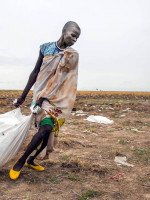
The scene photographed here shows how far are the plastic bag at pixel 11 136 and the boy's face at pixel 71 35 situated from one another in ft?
2.66

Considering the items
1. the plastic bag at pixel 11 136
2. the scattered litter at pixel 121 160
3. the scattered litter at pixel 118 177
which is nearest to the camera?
the plastic bag at pixel 11 136

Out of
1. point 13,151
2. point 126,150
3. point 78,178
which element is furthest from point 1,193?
point 126,150

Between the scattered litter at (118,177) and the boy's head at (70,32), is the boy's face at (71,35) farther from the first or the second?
the scattered litter at (118,177)

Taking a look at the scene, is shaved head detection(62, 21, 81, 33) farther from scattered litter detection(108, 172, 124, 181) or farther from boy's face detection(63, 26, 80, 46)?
scattered litter detection(108, 172, 124, 181)

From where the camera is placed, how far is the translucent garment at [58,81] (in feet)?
7.77

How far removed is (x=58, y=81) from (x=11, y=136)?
0.70 metres

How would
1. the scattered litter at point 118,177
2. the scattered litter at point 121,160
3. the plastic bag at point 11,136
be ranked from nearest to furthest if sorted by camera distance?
1. the plastic bag at point 11,136
2. the scattered litter at point 118,177
3. the scattered litter at point 121,160

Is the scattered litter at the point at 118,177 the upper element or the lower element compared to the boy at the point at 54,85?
lower

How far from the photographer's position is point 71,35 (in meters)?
2.35

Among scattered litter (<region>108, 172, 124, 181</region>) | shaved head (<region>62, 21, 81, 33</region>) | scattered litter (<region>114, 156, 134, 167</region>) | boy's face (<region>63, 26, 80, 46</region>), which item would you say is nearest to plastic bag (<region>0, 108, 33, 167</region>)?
boy's face (<region>63, 26, 80, 46</region>)

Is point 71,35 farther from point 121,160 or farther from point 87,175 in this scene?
point 121,160

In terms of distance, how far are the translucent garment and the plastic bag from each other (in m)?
0.16

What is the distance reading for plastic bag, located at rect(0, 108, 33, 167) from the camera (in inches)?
90.6

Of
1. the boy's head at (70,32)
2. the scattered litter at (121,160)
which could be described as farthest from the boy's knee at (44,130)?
the scattered litter at (121,160)
